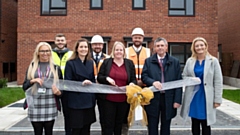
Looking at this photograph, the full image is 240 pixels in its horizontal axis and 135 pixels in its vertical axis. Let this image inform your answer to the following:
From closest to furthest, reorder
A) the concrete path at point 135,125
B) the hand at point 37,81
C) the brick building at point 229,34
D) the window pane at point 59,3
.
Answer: the hand at point 37,81
the concrete path at point 135,125
the window pane at point 59,3
the brick building at point 229,34

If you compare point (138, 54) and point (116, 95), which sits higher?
point (138, 54)

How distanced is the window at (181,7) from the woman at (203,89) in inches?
409

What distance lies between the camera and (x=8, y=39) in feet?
57.9

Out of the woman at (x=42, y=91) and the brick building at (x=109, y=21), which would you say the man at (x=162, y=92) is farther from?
the brick building at (x=109, y=21)

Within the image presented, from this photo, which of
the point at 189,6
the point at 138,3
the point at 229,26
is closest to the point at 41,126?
the point at 138,3

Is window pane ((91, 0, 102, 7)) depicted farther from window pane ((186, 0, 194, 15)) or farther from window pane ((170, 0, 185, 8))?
window pane ((186, 0, 194, 15))

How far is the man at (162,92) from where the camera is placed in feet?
13.5

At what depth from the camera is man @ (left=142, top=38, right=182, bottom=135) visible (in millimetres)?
4102

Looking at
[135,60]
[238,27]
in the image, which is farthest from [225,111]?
[238,27]

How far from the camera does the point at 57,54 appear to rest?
15.9 ft

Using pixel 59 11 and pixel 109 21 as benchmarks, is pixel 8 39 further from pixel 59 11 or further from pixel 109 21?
pixel 109 21

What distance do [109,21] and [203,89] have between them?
33.8 ft

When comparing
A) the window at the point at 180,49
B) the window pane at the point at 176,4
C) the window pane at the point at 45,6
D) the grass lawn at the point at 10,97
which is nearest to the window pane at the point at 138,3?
the window pane at the point at 176,4

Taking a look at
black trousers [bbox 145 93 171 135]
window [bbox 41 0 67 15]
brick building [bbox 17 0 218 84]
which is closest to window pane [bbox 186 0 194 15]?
brick building [bbox 17 0 218 84]
